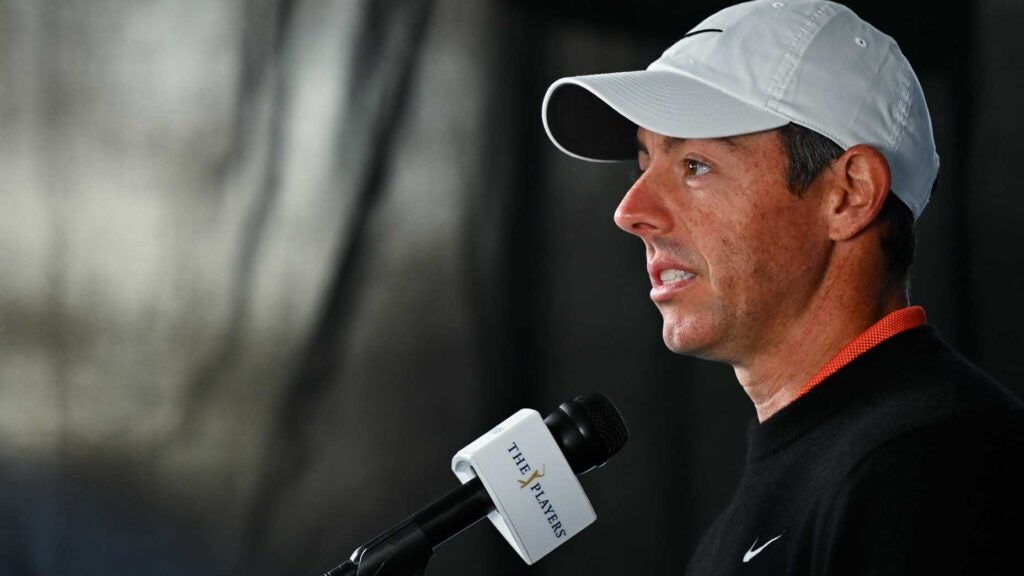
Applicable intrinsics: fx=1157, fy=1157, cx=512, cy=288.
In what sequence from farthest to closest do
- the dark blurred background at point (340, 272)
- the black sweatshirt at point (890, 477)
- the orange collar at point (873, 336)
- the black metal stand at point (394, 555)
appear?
the dark blurred background at point (340, 272), the orange collar at point (873, 336), the black metal stand at point (394, 555), the black sweatshirt at point (890, 477)

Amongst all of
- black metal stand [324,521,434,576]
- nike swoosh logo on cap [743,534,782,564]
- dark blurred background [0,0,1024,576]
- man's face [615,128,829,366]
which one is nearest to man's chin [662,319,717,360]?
man's face [615,128,829,366]

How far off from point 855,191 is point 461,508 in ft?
1.62

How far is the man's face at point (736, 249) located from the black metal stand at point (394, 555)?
1.16 ft

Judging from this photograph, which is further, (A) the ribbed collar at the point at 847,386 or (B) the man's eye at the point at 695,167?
(B) the man's eye at the point at 695,167

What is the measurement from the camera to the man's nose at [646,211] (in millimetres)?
1210

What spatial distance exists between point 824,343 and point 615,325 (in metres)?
1.05

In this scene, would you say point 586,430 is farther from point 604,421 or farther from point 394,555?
point 394,555

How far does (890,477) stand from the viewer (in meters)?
0.87

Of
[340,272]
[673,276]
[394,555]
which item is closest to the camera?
[394,555]

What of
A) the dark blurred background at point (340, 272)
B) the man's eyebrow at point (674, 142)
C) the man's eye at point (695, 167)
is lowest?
the dark blurred background at point (340, 272)

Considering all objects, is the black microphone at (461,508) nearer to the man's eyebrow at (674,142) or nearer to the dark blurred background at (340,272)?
the man's eyebrow at (674,142)

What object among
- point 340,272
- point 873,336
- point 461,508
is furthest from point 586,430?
point 340,272

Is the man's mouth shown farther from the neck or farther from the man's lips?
the neck

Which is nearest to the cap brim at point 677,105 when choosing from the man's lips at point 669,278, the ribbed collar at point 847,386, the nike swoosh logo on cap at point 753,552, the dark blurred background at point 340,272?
the man's lips at point 669,278
